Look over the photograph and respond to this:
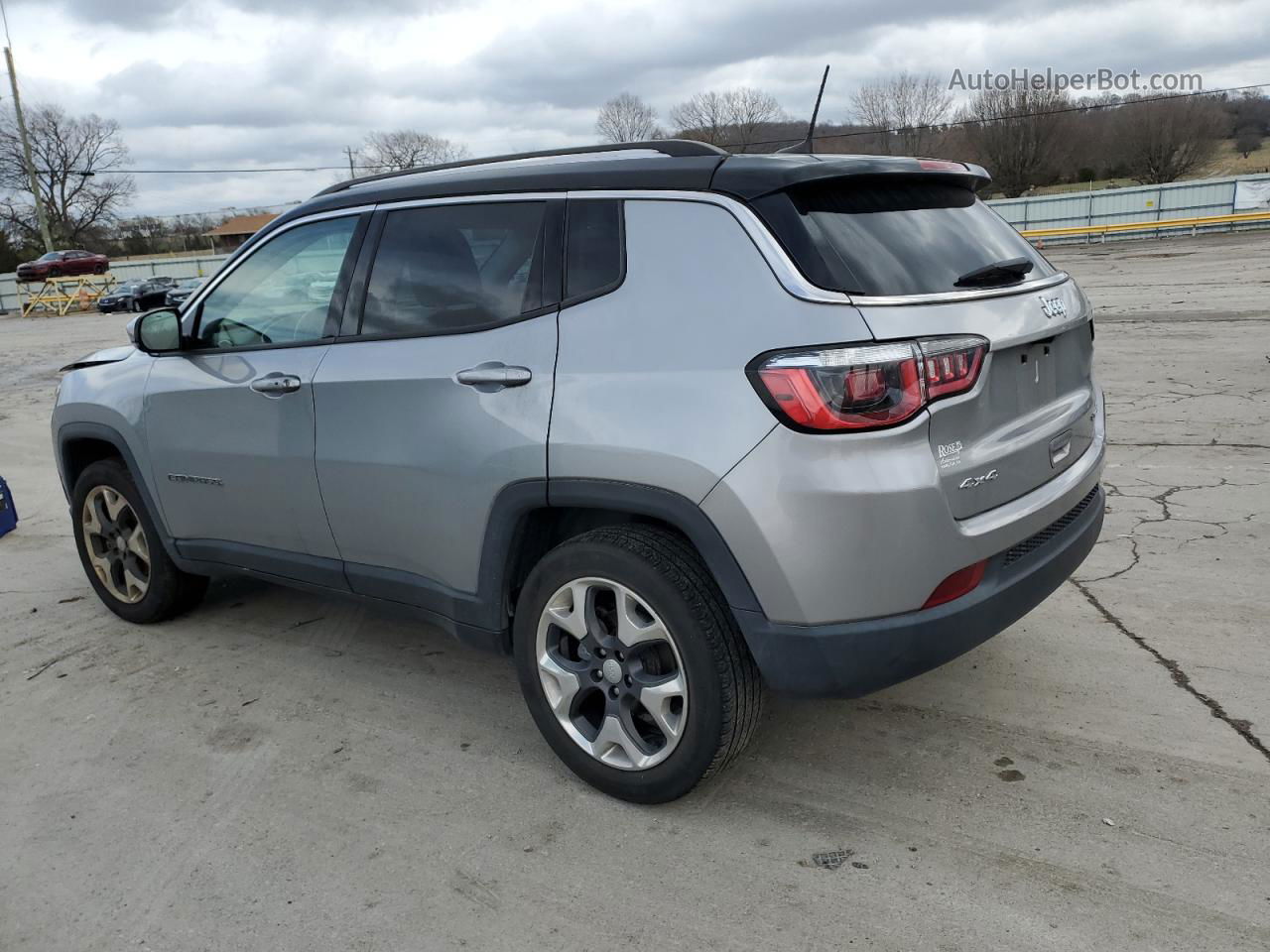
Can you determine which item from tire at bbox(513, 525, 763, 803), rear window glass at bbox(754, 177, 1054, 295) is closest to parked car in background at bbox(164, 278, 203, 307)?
tire at bbox(513, 525, 763, 803)

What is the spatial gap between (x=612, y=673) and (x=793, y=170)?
1529 mm

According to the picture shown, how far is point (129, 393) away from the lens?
443 cm

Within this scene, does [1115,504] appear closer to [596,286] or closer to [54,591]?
[596,286]

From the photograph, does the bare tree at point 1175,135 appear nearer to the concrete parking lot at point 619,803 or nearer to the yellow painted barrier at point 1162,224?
the yellow painted barrier at point 1162,224

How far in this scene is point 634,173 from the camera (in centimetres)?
301

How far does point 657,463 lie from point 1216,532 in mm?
3745

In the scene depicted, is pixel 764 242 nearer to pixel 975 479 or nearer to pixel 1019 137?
pixel 975 479

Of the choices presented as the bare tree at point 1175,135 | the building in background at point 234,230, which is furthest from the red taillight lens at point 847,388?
the building in background at point 234,230

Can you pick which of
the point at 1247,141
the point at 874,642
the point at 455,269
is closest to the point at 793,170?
the point at 455,269

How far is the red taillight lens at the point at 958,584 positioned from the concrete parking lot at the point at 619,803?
0.69 metres

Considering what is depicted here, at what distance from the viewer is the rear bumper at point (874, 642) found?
264 centimetres

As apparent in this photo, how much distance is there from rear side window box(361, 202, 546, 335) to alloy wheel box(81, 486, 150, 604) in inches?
76.5

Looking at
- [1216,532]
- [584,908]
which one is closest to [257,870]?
[584,908]

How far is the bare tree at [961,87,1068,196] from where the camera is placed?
5553 centimetres
